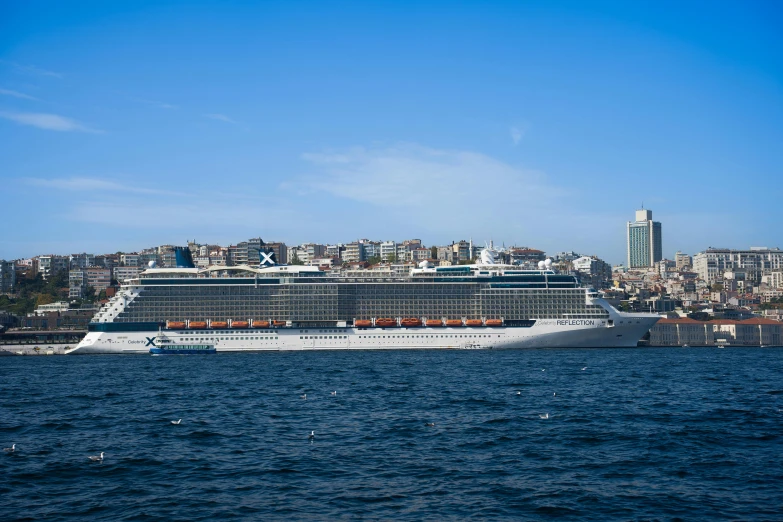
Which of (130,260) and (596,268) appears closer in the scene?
(130,260)

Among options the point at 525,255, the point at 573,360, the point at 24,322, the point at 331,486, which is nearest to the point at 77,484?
the point at 331,486

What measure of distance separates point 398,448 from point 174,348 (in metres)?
48.7

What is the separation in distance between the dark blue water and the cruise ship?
26322mm

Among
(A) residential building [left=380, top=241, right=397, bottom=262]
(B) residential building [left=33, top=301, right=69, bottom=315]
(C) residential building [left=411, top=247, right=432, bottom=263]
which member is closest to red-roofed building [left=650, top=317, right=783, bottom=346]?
(C) residential building [left=411, top=247, right=432, bottom=263]

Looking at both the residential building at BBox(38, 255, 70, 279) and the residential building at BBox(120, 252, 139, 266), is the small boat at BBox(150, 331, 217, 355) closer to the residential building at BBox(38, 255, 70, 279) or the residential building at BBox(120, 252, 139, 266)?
the residential building at BBox(120, 252, 139, 266)

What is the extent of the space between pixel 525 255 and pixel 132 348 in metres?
96.2

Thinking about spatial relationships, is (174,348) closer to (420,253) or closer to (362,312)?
(362,312)

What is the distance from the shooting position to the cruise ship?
67062mm

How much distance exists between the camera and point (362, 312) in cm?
7044

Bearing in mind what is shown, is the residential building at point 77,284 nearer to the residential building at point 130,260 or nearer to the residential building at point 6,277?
the residential building at point 6,277

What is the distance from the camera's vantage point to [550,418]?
26.8 metres

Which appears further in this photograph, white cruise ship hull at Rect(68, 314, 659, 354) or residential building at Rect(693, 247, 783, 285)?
residential building at Rect(693, 247, 783, 285)

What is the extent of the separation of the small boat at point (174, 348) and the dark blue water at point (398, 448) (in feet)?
83.3

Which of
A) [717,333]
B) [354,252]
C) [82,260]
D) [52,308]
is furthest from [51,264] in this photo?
[717,333]
